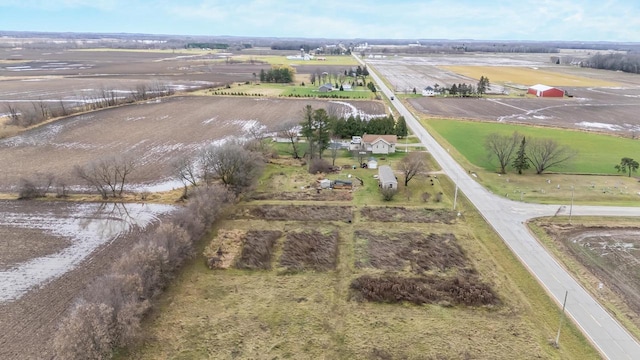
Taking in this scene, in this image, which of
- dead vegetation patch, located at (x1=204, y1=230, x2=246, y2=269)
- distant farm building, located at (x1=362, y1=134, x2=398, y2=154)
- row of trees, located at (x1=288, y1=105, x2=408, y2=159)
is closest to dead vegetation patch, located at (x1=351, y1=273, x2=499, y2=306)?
dead vegetation patch, located at (x1=204, y1=230, x2=246, y2=269)

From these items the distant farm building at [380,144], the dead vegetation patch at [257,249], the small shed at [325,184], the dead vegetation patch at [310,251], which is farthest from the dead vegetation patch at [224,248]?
the distant farm building at [380,144]

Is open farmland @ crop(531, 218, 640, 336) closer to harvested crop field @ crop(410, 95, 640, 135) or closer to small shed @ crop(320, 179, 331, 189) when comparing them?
small shed @ crop(320, 179, 331, 189)

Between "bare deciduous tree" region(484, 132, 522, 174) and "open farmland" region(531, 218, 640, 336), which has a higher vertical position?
"bare deciduous tree" region(484, 132, 522, 174)

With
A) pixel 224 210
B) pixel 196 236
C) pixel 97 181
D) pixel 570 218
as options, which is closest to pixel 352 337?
pixel 196 236

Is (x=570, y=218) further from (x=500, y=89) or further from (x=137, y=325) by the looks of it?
(x=500, y=89)

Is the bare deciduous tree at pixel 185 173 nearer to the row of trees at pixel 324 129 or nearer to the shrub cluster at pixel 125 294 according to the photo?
the shrub cluster at pixel 125 294
